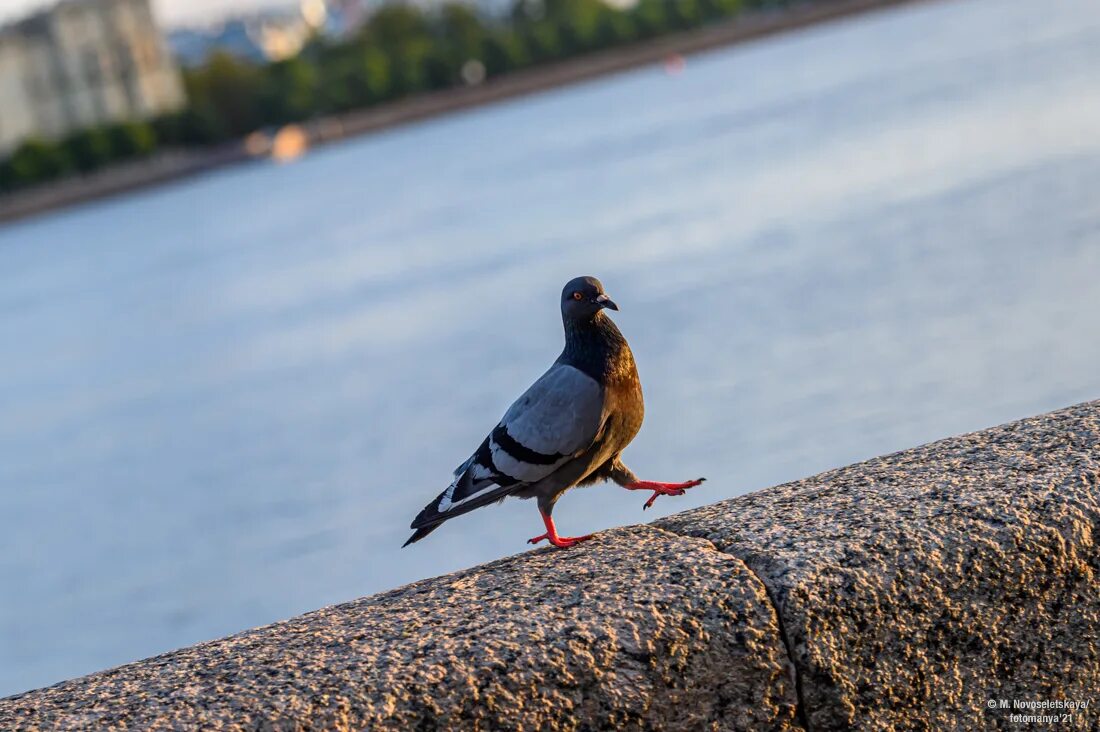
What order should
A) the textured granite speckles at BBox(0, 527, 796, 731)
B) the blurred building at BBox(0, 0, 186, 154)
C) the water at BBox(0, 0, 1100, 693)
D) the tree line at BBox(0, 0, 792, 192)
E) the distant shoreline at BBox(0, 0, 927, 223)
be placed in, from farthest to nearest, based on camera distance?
the blurred building at BBox(0, 0, 186, 154)
the tree line at BBox(0, 0, 792, 192)
the distant shoreline at BBox(0, 0, 927, 223)
the water at BBox(0, 0, 1100, 693)
the textured granite speckles at BBox(0, 527, 796, 731)

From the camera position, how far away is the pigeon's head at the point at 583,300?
2562mm

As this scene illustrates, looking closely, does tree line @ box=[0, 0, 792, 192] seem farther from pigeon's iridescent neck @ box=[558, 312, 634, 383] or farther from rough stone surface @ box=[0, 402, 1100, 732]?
rough stone surface @ box=[0, 402, 1100, 732]

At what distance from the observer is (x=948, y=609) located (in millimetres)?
1791

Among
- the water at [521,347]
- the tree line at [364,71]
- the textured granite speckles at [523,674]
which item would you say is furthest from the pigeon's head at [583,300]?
the tree line at [364,71]

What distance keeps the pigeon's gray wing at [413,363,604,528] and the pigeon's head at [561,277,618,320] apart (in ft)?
0.30

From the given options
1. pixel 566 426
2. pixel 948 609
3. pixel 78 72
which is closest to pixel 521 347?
pixel 566 426

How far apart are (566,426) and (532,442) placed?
77 millimetres

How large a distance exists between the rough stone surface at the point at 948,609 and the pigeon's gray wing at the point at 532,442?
2.12 ft

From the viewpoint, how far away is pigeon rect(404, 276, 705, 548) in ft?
8.14

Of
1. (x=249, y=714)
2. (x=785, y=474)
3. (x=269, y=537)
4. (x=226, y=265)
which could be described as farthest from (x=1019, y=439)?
(x=226, y=265)

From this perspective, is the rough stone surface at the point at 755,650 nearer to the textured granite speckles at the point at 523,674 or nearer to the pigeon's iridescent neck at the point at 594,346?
the textured granite speckles at the point at 523,674

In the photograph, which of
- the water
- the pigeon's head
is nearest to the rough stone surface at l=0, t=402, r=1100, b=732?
the pigeon's head

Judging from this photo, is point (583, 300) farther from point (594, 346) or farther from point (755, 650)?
point (755, 650)

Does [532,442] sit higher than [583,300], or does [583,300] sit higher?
[583,300]
